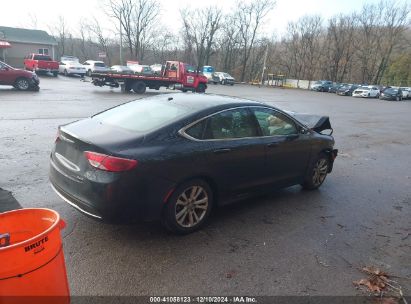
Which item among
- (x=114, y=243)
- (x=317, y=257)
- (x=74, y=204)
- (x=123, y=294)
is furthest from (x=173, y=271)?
(x=317, y=257)

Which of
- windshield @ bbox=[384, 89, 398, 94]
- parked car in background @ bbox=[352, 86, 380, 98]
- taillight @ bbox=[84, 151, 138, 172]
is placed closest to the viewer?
taillight @ bbox=[84, 151, 138, 172]

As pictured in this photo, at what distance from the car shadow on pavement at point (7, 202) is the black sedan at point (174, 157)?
2.42 ft

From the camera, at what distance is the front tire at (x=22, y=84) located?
61.7ft

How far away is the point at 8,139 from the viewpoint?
7961 mm

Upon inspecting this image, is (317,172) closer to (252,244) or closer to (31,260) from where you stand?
(252,244)

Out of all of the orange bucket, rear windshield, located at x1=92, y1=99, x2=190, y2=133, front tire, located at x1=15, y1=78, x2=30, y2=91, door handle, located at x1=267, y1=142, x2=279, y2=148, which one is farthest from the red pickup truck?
the orange bucket

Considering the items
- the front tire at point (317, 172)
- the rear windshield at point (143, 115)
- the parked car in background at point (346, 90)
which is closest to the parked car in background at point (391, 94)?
the parked car in background at point (346, 90)

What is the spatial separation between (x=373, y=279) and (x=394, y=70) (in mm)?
75863

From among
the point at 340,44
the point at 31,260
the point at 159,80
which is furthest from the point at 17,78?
the point at 340,44

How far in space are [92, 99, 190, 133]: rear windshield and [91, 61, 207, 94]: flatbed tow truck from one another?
17481mm

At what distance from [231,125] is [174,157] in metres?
1.07

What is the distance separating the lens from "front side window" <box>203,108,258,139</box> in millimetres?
4250

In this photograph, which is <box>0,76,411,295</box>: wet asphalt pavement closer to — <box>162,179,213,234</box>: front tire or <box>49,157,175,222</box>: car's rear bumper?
<box>162,179,213,234</box>: front tire

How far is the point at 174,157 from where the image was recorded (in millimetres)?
3725
